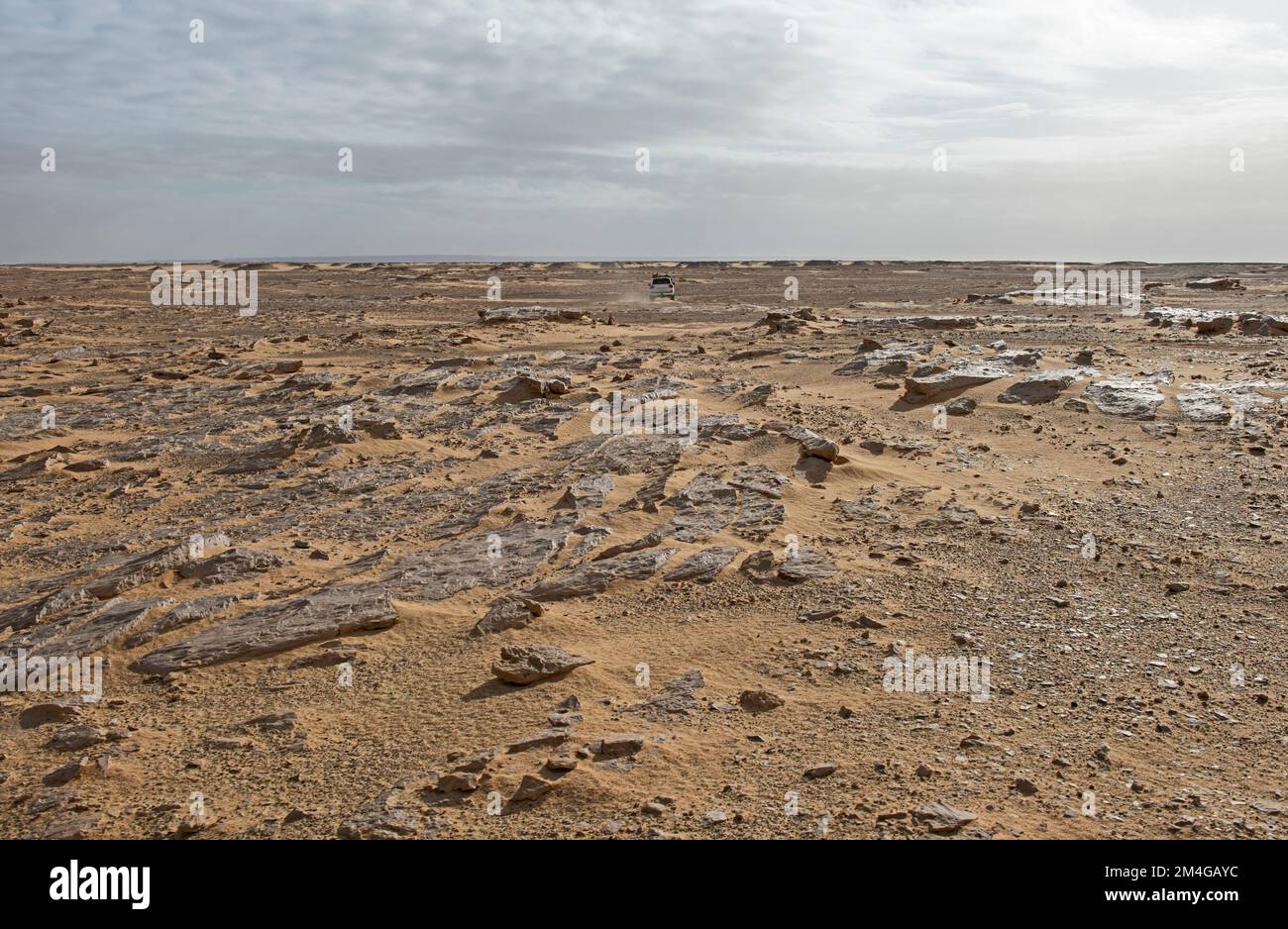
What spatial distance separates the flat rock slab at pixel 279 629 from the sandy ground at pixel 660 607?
4 cm

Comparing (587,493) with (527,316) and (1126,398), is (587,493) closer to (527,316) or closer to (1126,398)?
(1126,398)

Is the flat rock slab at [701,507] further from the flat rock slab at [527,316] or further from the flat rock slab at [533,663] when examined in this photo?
the flat rock slab at [527,316]

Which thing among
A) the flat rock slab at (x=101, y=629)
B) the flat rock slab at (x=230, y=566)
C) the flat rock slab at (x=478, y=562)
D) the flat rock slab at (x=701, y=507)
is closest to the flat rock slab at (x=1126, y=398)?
the flat rock slab at (x=701, y=507)

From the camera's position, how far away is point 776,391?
14383 millimetres

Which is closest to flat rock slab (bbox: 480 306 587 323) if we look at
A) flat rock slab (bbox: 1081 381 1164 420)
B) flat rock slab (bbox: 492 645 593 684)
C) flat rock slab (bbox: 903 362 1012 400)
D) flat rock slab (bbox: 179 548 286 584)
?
flat rock slab (bbox: 903 362 1012 400)

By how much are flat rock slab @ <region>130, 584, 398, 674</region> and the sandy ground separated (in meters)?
0.04

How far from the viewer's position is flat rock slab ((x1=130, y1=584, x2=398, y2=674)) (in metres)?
6.19

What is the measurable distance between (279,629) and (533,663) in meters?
2.08

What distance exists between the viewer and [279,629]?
6465 millimetres

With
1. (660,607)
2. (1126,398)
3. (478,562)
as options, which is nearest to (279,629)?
(478,562)

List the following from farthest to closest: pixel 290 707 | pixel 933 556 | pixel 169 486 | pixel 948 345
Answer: pixel 948 345, pixel 169 486, pixel 933 556, pixel 290 707

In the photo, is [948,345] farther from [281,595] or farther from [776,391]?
[281,595]
